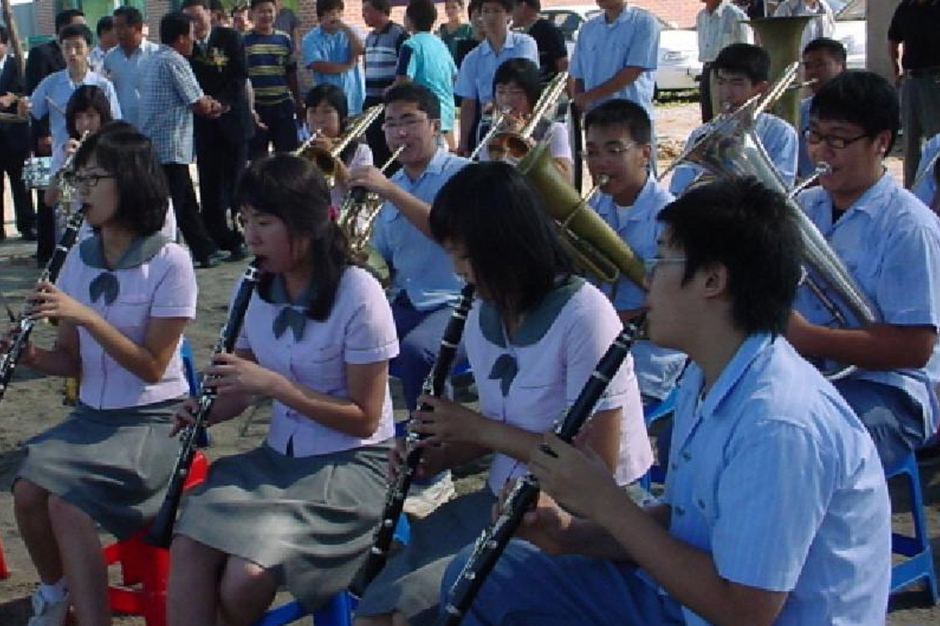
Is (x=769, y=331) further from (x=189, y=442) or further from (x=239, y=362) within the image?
(x=189, y=442)

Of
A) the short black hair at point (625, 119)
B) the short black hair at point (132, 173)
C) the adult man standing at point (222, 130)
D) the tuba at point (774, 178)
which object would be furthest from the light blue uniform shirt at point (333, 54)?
the tuba at point (774, 178)

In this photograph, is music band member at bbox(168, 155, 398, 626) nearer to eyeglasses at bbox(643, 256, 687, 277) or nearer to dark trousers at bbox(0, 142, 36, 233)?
eyeglasses at bbox(643, 256, 687, 277)

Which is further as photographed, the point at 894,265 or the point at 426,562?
the point at 894,265

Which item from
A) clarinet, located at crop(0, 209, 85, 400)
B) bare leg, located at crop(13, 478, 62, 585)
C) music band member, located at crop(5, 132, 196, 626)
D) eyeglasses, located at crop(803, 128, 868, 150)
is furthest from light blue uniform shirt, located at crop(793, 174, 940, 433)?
clarinet, located at crop(0, 209, 85, 400)

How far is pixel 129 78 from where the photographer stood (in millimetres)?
8812

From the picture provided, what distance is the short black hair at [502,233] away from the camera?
291 cm

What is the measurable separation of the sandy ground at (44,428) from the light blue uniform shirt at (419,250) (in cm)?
72

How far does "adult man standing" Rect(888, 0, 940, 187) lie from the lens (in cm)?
853

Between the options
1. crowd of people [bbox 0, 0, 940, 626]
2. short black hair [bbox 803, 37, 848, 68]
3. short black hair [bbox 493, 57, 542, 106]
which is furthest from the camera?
short black hair [bbox 803, 37, 848, 68]

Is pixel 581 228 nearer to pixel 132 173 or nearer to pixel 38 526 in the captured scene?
pixel 132 173

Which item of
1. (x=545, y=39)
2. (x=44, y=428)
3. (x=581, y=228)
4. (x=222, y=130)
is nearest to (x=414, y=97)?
(x=581, y=228)

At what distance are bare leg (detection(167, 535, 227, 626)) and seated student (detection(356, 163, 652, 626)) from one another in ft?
1.39

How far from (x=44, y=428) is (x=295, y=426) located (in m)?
2.98

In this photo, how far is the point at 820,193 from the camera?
147 inches
